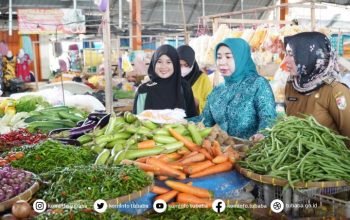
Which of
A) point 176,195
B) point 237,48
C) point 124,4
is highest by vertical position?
point 124,4

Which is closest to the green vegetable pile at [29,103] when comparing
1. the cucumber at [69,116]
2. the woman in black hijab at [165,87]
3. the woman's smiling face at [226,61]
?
the cucumber at [69,116]

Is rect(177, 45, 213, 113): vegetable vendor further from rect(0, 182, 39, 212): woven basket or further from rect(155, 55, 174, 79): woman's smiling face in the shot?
rect(0, 182, 39, 212): woven basket

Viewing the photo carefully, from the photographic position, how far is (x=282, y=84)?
605 centimetres

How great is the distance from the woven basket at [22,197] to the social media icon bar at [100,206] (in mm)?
442

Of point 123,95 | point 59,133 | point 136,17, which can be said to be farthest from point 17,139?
point 136,17

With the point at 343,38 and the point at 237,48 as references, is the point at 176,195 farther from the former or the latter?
the point at 343,38

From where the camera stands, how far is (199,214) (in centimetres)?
258

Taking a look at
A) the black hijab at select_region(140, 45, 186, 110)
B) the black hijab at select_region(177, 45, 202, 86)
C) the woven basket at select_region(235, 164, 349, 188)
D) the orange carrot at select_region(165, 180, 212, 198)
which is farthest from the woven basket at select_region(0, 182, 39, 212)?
the black hijab at select_region(177, 45, 202, 86)

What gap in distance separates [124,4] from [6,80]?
232 inches

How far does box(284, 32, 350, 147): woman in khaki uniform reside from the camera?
3072 mm

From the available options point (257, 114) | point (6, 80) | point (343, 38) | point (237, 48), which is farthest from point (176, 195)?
point (6, 80)

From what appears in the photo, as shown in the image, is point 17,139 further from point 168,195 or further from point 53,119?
point 168,195

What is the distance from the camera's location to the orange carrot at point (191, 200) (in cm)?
267

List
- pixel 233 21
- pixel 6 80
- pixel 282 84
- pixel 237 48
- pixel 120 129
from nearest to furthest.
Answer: pixel 120 129 → pixel 237 48 → pixel 282 84 → pixel 233 21 → pixel 6 80
